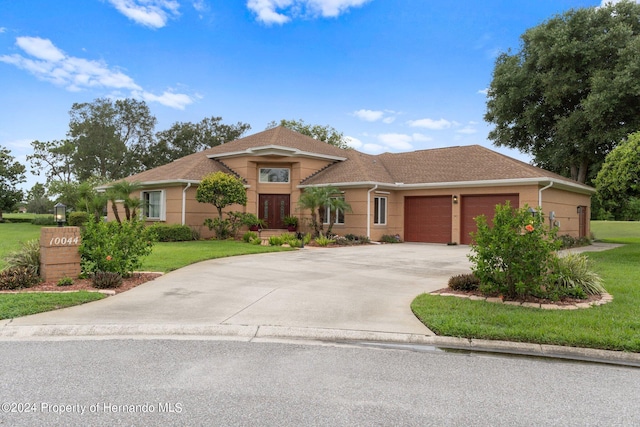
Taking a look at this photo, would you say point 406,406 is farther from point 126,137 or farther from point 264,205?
point 126,137

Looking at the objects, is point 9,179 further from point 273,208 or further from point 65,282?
point 65,282

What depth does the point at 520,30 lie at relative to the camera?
2698cm

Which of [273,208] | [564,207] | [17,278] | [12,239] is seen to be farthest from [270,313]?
[12,239]

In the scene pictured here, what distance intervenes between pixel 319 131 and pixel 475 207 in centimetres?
2663

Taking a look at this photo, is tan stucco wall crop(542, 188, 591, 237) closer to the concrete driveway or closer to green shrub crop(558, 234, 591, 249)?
green shrub crop(558, 234, 591, 249)

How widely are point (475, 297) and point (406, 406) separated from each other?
169 inches

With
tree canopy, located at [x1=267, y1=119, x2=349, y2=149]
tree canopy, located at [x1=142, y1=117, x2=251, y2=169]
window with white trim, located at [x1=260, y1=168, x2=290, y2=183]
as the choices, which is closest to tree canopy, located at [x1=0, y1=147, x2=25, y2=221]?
tree canopy, located at [x1=142, y1=117, x2=251, y2=169]

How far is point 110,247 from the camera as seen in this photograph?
8.34m

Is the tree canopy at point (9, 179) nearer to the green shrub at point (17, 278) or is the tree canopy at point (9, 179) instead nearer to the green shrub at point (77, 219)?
the green shrub at point (77, 219)

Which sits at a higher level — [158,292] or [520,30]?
[520,30]

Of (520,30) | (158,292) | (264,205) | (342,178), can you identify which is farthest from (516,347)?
(520,30)

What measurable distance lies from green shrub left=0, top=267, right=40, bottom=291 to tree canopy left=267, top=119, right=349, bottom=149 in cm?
3661

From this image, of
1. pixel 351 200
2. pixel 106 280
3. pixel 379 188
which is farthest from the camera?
pixel 351 200

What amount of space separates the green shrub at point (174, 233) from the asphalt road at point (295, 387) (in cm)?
1420
